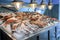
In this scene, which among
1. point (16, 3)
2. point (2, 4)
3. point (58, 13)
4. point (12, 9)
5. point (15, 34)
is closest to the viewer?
point (15, 34)

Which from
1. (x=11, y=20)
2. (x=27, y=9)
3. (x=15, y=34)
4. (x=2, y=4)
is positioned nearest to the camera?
(x=15, y=34)

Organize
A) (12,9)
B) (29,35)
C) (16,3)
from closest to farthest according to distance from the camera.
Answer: (29,35), (16,3), (12,9)

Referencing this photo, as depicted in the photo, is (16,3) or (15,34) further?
(16,3)

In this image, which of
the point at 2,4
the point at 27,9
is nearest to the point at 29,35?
the point at 2,4

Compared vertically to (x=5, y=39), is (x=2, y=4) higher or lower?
higher

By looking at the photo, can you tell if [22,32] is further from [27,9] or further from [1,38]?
[27,9]

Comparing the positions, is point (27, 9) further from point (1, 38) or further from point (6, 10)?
point (1, 38)

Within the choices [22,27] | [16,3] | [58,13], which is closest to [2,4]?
[16,3]

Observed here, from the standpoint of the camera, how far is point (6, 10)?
11.2 feet

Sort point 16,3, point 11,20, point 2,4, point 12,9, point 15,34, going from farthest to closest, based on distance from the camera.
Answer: point 12,9 < point 2,4 < point 16,3 < point 11,20 < point 15,34

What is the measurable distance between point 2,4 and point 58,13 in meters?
4.44

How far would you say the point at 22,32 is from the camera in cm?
195

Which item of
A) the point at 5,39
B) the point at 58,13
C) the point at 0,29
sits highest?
the point at 0,29

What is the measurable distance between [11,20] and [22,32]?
356mm
